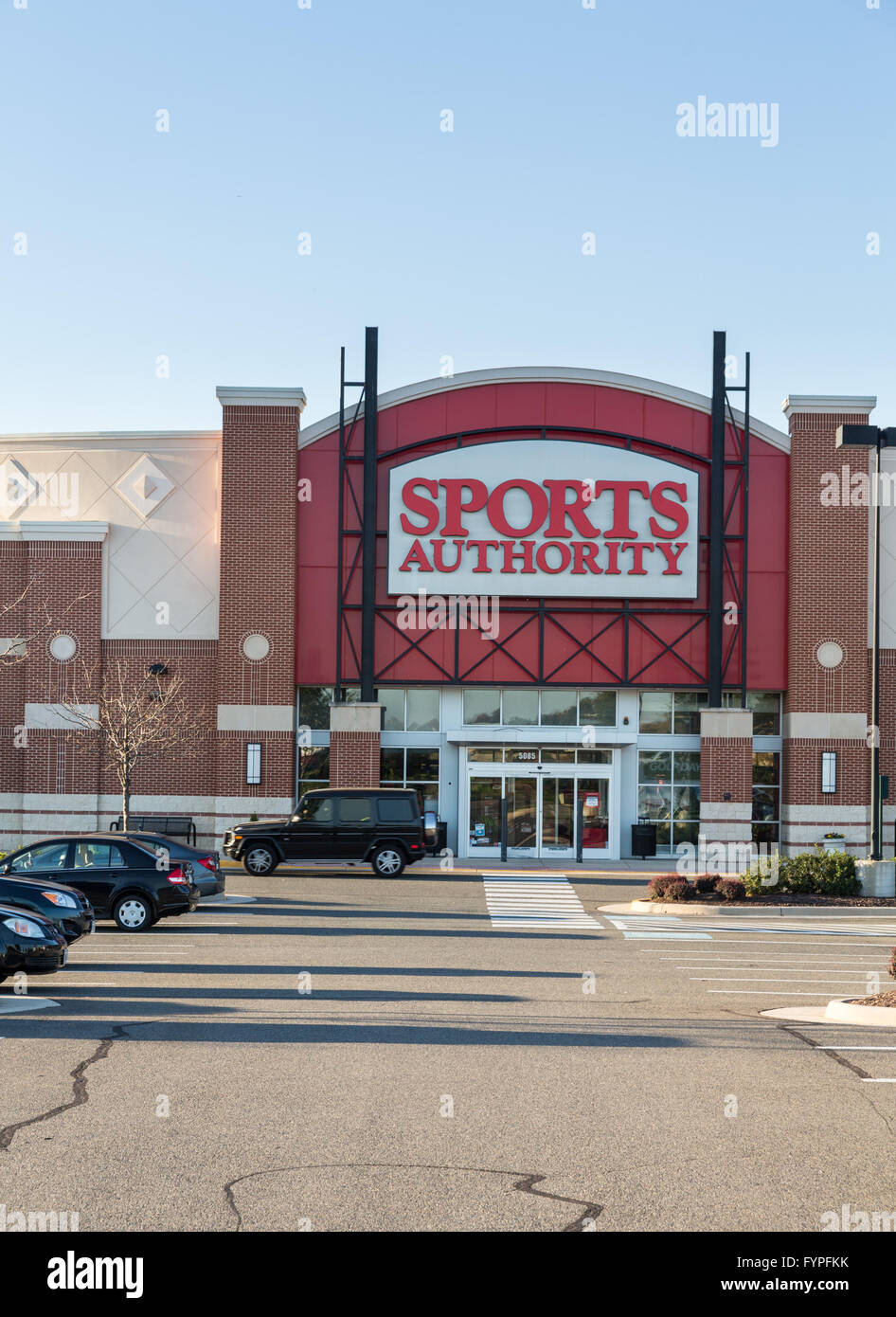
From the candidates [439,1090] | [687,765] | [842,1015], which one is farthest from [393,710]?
[439,1090]

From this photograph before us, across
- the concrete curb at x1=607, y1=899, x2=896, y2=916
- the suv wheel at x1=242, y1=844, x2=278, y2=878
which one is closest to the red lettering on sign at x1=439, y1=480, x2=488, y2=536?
the suv wheel at x1=242, y1=844, x2=278, y2=878

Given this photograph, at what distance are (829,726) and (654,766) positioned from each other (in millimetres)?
4544

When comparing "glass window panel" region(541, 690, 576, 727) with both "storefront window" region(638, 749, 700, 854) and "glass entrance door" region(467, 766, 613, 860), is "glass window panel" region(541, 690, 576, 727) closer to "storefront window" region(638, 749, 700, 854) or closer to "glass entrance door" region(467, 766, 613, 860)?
"glass entrance door" region(467, 766, 613, 860)

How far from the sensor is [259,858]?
2920 centimetres

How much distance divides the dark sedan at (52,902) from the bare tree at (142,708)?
58.3 feet

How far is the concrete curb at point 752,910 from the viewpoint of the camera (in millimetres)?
23281

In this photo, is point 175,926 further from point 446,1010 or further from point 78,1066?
point 78,1066

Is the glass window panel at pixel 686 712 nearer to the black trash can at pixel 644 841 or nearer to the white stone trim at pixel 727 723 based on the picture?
the white stone trim at pixel 727 723

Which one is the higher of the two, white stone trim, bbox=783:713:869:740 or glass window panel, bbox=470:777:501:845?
white stone trim, bbox=783:713:869:740

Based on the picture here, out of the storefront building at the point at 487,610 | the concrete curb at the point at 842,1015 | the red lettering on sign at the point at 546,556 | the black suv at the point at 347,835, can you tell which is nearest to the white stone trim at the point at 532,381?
the storefront building at the point at 487,610

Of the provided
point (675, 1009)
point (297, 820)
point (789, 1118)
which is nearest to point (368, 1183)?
point (789, 1118)

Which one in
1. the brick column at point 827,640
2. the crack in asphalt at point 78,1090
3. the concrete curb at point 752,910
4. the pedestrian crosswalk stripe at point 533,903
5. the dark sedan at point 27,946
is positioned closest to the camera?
the crack in asphalt at point 78,1090

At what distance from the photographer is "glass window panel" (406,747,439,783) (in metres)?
34.6

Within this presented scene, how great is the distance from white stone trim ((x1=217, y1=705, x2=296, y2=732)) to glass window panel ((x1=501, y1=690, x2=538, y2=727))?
18.3 ft
